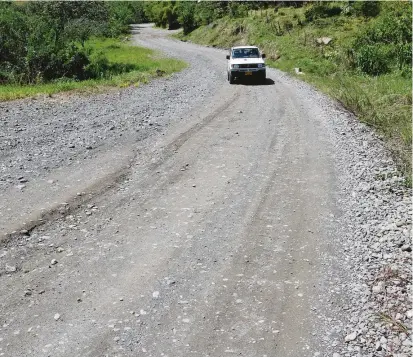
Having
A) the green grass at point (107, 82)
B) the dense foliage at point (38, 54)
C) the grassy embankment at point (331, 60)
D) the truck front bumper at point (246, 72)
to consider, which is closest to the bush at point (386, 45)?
the grassy embankment at point (331, 60)

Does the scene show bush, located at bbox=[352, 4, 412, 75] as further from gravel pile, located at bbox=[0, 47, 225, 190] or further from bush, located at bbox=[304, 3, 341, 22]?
gravel pile, located at bbox=[0, 47, 225, 190]

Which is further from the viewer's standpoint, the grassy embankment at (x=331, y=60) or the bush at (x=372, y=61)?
the bush at (x=372, y=61)

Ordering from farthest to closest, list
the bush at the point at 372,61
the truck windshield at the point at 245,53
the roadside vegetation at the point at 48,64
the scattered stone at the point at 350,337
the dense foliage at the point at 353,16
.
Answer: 1. the dense foliage at the point at 353,16
2. the truck windshield at the point at 245,53
3. the bush at the point at 372,61
4. the roadside vegetation at the point at 48,64
5. the scattered stone at the point at 350,337

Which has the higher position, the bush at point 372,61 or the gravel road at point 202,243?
the bush at point 372,61

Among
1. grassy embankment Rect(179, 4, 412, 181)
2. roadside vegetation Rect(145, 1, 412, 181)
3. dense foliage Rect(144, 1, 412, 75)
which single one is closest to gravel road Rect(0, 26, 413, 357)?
grassy embankment Rect(179, 4, 412, 181)

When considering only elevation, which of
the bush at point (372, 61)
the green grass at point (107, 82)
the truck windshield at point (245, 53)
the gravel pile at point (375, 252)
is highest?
the truck windshield at point (245, 53)

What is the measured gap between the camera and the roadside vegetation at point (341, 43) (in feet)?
47.6

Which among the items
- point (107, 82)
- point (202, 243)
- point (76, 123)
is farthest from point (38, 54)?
point (202, 243)

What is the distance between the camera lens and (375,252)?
21.3 feet

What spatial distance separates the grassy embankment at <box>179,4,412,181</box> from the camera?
43.2 feet

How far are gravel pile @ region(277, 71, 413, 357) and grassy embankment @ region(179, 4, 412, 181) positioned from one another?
67 centimetres

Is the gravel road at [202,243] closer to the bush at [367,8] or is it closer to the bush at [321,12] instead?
the bush at [367,8]

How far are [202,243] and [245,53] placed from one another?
1837 centimetres

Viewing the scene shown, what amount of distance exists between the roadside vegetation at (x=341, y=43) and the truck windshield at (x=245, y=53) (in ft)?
10.4
